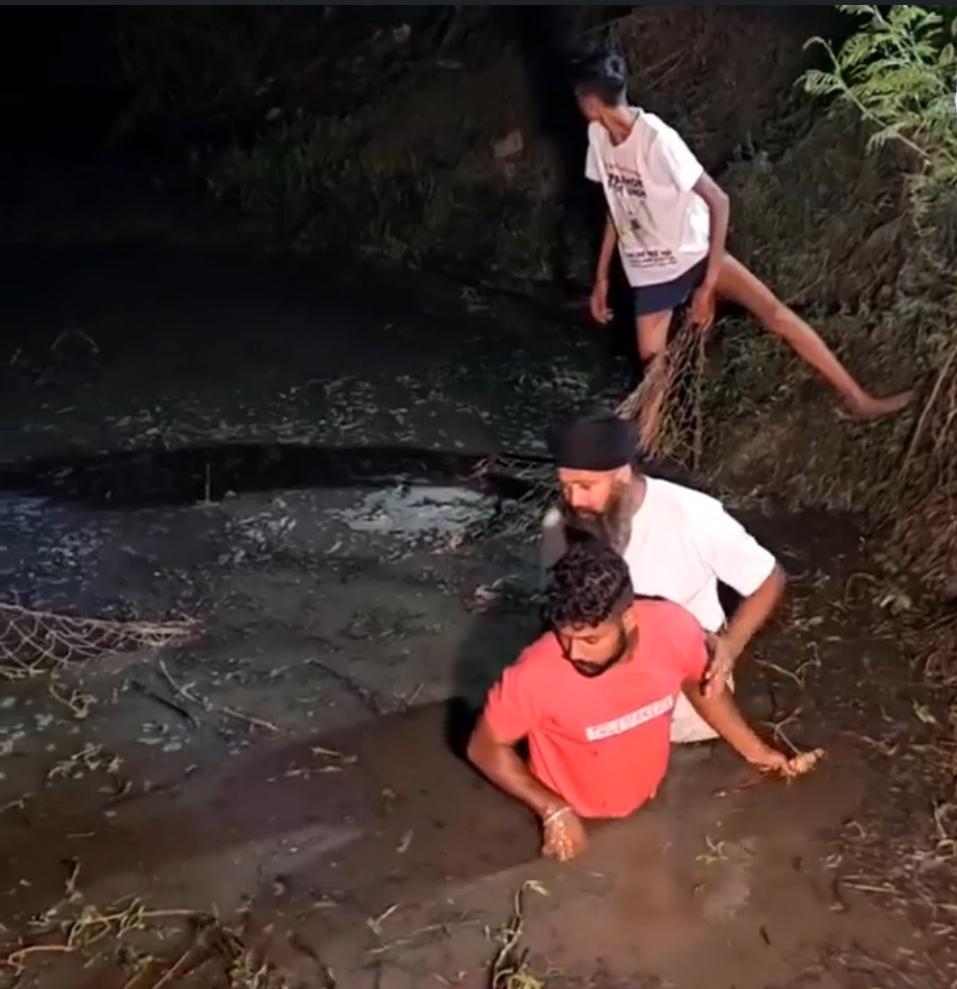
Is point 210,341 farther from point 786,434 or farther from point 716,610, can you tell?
point 716,610

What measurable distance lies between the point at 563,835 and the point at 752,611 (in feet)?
2.61

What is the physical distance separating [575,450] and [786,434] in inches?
106

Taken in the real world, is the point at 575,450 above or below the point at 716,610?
above

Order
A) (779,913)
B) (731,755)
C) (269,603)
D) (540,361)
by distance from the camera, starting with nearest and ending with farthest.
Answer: (779,913), (731,755), (269,603), (540,361)

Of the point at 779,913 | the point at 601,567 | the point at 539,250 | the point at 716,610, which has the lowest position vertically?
the point at 539,250

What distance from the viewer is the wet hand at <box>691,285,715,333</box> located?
614cm

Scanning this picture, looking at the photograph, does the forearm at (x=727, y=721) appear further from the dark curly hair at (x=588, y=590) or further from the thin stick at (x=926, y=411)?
the thin stick at (x=926, y=411)

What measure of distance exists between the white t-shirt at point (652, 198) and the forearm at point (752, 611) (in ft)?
7.17

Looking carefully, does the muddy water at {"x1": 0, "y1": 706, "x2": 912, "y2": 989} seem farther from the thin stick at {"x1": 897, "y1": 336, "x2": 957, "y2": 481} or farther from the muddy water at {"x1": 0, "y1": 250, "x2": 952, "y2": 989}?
the thin stick at {"x1": 897, "y1": 336, "x2": 957, "y2": 481}

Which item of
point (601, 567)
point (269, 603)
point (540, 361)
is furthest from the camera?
point (540, 361)

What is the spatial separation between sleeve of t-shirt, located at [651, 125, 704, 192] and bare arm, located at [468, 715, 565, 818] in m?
2.64

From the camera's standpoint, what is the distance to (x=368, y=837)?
424 cm

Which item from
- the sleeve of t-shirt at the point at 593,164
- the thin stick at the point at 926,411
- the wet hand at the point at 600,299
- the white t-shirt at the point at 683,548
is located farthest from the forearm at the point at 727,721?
the wet hand at the point at 600,299

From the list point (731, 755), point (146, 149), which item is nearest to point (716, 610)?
point (731, 755)
